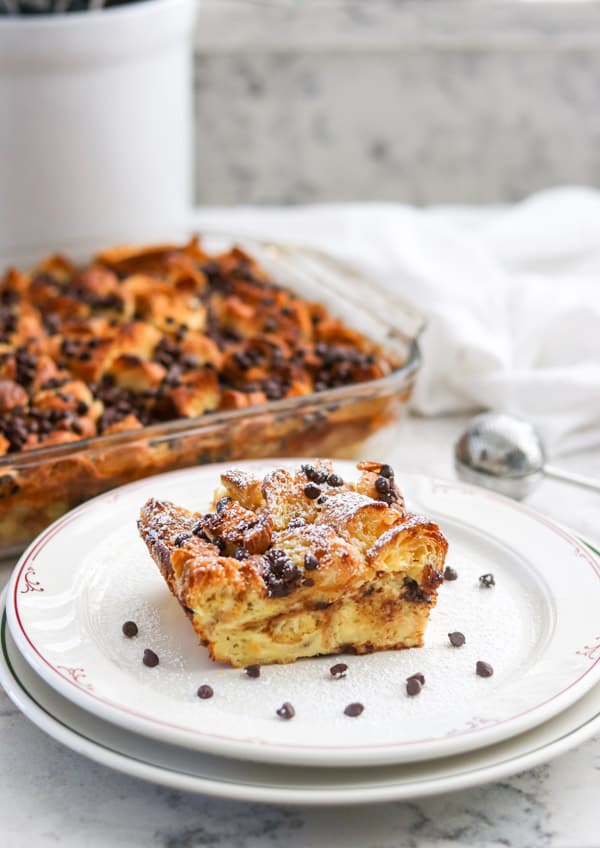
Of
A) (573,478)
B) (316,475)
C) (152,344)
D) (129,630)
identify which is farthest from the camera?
(152,344)

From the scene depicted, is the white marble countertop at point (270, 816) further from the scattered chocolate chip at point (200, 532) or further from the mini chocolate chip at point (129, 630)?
the scattered chocolate chip at point (200, 532)

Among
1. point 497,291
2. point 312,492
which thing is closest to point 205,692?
point 312,492

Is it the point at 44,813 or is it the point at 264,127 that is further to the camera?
the point at 264,127

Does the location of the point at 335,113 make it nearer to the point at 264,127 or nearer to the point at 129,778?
the point at 264,127

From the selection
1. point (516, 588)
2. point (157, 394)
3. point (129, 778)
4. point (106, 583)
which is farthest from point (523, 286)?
point (129, 778)

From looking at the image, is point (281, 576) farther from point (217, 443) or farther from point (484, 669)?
point (217, 443)

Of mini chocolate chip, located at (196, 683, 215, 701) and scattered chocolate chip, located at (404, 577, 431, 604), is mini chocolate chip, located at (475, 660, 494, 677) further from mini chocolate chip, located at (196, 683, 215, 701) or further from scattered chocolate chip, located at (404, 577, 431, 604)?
mini chocolate chip, located at (196, 683, 215, 701)

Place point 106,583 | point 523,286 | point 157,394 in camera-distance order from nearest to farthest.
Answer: point 106,583
point 157,394
point 523,286

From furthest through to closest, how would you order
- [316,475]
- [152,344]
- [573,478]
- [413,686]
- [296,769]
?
1. [152,344]
2. [573,478]
3. [316,475]
4. [413,686]
5. [296,769]

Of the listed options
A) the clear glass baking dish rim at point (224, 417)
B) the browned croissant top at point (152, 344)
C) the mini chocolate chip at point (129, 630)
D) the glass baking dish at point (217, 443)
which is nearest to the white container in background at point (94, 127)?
the browned croissant top at point (152, 344)
